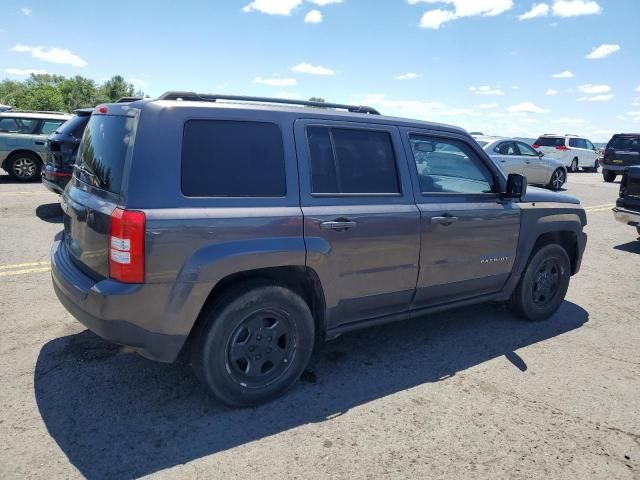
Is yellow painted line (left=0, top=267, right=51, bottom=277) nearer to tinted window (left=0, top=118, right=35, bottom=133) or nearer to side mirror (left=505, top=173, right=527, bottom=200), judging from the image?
side mirror (left=505, top=173, right=527, bottom=200)

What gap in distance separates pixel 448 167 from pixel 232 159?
1995 millimetres

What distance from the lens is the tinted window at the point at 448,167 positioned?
3806 mm

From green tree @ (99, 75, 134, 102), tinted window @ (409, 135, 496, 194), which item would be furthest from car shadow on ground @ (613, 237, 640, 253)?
green tree @ (99, 75, 134, 102)

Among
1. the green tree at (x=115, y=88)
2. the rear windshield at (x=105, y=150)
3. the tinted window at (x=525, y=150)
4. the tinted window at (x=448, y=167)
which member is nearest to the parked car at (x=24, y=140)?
the rear windshield at (x=105, y=150)

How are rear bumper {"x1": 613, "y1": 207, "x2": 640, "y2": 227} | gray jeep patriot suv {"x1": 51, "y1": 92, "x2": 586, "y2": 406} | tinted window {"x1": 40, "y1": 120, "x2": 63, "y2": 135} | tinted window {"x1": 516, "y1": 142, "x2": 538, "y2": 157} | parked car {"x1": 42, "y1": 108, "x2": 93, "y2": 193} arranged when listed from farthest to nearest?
1. tinted window {"x1": 516, "y1": 142, "x2": 538, "y2": 157}
2. tinted window {"x1": 40, "y1": 120, "x2": 63, "y2": 135}
3. rear bumper {"x1": 613, "y1": 207, "x2": 640, "y2": 227}
4. parked car {"x1": 42, "y1": 108, "x2": 93, "y2": 193}
5. gray jeep patriot suv {"x1": 51, "y1": 92, "x2": 586, "y2": 406}

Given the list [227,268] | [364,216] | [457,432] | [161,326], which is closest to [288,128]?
[364,216]

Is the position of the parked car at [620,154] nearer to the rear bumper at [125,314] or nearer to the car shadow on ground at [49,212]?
the car shadow on ground at [49,212]

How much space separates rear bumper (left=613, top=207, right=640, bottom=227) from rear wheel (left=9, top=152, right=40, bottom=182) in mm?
13039

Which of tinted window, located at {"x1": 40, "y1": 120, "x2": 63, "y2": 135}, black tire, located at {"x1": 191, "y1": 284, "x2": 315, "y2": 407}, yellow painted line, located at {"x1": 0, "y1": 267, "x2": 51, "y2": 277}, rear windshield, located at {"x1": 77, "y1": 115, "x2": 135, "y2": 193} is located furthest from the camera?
tinted window, located at {"x1": 40, "y1": 120, "x2": 63, "y2": 135}

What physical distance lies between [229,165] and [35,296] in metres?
3.01

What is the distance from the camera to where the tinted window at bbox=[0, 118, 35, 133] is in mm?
11539

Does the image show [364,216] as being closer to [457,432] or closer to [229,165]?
[229,165]

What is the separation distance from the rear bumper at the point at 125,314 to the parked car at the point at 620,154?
803 inches

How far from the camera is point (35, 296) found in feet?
15.3
